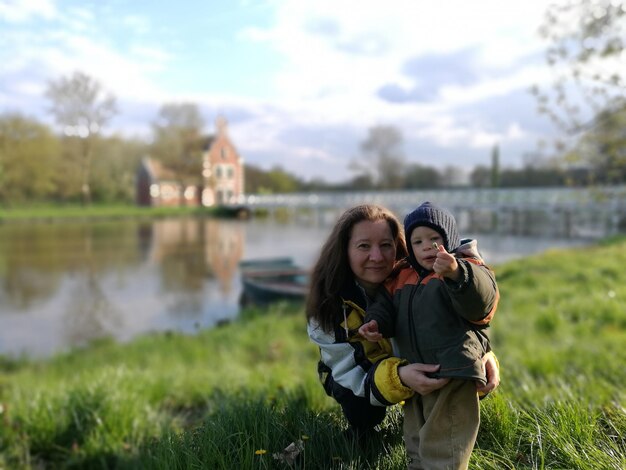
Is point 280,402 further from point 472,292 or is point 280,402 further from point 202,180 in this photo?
point 202,180

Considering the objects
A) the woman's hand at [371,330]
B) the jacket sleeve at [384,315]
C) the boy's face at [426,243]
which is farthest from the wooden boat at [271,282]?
the boy's face at [426,243]

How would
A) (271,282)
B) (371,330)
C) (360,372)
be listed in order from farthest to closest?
(271,282) < (360,372) < (371,330)

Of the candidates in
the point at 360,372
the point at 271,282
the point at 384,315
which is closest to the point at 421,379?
the point at 384,315

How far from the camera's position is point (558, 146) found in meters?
8.36

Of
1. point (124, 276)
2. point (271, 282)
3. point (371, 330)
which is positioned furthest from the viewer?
point (124, 276)

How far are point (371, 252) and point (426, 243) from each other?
0.39 metres

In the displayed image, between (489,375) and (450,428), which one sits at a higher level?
(489,375)

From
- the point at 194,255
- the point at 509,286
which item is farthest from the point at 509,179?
the point at 509,286

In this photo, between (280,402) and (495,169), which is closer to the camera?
(280,402)

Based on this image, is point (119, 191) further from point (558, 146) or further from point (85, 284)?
point (558, 146)

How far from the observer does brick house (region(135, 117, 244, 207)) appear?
57750mm

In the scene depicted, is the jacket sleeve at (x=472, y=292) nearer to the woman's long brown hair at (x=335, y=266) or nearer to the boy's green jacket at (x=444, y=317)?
the boy's green jacket at (x=444, y=317)

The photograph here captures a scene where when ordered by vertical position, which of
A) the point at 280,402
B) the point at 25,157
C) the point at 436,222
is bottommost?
the point at 280,402

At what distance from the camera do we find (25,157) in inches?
1783
